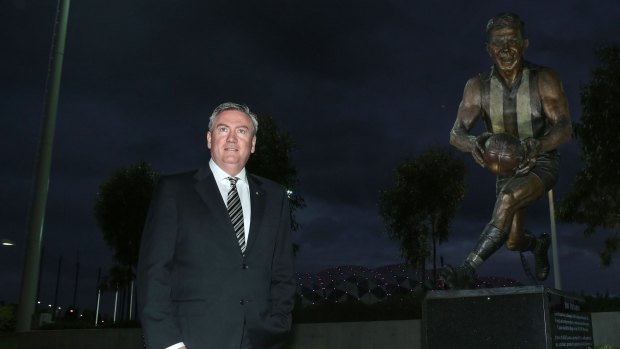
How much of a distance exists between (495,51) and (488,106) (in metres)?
0.60

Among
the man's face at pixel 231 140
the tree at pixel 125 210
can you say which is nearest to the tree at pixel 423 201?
the tree at pixel 125 210

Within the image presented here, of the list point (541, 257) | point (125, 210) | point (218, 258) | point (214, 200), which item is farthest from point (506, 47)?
point (125, 210)

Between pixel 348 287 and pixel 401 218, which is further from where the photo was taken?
pixel 348 287

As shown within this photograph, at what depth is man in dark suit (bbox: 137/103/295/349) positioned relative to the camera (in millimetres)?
3260

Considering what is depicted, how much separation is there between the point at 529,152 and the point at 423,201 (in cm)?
2954

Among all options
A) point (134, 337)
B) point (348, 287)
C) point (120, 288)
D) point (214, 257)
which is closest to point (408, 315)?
point (134, 337)

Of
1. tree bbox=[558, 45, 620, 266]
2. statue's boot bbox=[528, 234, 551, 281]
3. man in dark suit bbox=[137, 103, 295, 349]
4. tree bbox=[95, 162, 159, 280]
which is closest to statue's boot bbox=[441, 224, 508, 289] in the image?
statue's boot bbox=[528, 234, 551, 281]

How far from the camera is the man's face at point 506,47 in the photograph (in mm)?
6555

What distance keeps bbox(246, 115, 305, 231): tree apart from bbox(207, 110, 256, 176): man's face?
85.5ft

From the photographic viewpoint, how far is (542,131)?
6.70 metres

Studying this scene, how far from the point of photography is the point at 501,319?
560cm

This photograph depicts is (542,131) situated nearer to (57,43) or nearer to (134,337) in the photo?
(57,43)

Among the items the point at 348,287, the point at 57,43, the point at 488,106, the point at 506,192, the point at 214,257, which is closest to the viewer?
the point at 214,257

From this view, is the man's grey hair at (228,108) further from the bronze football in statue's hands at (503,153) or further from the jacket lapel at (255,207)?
the bronze football in statue's hands at (503,153)
